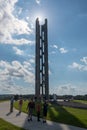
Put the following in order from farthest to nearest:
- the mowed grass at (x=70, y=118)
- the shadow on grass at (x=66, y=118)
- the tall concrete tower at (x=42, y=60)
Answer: the tall concrete tower at (x=42, y=60), the mowed grass at (x=70, y=118), the shadow on grass at (x=66, y=118)

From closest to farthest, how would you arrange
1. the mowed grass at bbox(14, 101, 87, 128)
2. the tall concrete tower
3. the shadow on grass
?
1. the shadow on grass
2. the mowed grass at bbox(14, 101, 87, 128)
3. the tall concrete tower

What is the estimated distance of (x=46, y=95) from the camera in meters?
59.4

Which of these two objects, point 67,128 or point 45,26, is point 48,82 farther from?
point 67,128

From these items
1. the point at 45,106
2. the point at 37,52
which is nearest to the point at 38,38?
the point at 37,52

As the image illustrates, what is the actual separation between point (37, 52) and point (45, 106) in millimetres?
30479

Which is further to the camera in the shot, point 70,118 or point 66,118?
point 66,118

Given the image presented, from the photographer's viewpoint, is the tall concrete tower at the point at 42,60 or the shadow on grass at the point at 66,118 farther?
the tall concrete tower at the point at 42,60

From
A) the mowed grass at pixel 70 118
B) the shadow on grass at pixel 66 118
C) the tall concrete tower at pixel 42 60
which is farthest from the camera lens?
the tall concrete tower at pixel 42 60

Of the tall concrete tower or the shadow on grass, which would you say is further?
the tall concrete tower

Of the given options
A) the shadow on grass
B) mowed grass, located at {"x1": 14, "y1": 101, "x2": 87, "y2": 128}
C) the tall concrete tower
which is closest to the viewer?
the shadow on grass

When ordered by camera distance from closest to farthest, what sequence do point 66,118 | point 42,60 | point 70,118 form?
point 70,118 < point 66,118 < point 42,60

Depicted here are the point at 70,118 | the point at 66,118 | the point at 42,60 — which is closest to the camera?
the point at 70,118

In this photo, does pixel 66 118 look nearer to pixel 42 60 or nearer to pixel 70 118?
pixel 70 118

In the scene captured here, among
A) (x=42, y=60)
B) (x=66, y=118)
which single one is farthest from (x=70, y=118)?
(x=42, y=60)
